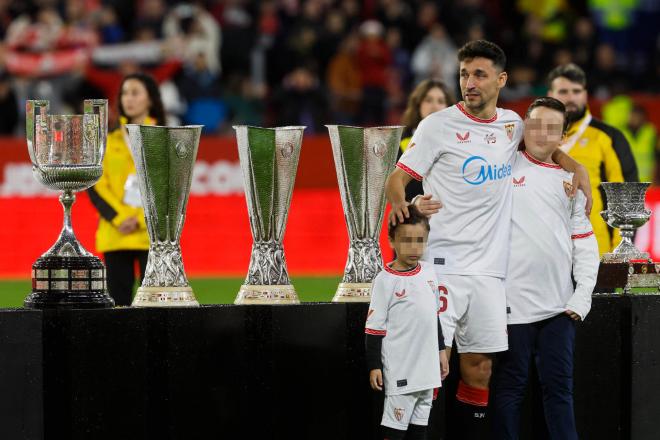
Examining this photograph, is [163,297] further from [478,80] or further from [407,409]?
[478,80]

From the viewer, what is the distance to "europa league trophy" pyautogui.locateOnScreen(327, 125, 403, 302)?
18.1 ft

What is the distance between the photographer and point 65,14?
16234 millimetres

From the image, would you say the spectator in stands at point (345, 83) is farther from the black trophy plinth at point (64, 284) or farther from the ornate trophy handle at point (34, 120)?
the black trophy plinth at point (64, 284)

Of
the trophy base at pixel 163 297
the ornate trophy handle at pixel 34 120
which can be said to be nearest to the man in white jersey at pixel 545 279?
the trophy base at pixel 163 297

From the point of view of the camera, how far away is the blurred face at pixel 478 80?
530 centimetres

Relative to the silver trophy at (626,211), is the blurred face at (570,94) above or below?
above

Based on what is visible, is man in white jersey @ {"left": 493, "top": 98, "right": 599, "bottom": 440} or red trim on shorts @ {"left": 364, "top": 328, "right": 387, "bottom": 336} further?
man in white jersey @ {"left": 493, "top": 98, "right": 599, "bottom": 440}

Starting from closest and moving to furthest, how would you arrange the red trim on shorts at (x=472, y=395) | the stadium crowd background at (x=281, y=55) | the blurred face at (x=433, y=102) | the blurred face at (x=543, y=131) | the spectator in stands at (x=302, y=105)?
the red trim on shorts at (x=472, y=395), the blurred face at (x=543, y=131), the blurred face at (x=433, y=102), the spectator in stands at (x=302, y=105), the stadium crowd background at (x=281, y=55)

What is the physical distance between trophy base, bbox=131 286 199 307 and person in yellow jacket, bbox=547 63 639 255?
269 cm

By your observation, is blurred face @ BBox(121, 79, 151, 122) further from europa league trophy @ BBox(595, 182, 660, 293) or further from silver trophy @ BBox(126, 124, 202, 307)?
europa league trophy @ BBox(595, 182, 660, 293)

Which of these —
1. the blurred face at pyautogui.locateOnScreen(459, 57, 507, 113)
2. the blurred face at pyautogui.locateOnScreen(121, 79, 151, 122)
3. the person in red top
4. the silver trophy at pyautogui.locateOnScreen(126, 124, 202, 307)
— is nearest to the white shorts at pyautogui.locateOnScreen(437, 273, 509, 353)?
the blurred face at pyautogui.locateOnScreen(459, 57, 507, 113)

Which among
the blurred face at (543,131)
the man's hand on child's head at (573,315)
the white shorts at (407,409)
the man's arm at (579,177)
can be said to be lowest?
the white shorts at (407,409)

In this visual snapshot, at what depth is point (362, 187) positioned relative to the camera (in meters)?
5.57

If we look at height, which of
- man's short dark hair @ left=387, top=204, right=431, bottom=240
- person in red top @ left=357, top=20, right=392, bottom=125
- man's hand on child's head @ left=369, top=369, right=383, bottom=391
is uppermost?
person in red top @ left=357, top=20, right=392, bottom=125
